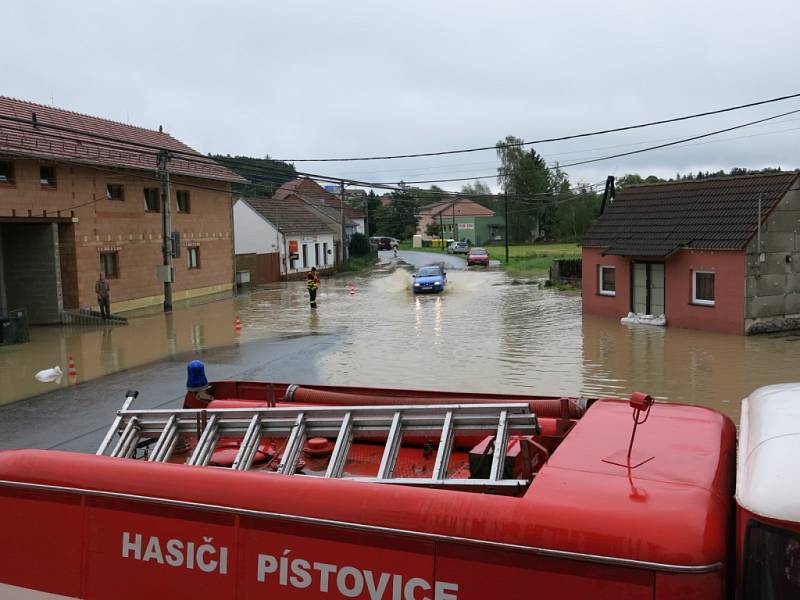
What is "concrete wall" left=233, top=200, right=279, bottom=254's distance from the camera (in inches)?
1943

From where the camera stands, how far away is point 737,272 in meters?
20.5

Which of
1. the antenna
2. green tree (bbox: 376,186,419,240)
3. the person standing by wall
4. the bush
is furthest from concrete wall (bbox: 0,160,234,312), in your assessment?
green tree (bbox: 376,186,419,240)

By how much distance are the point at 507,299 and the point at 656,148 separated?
999 cm

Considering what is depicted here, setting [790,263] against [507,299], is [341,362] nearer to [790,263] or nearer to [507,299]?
[790,263]

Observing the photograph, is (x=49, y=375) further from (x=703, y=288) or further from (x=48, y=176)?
(x=703, y=288)

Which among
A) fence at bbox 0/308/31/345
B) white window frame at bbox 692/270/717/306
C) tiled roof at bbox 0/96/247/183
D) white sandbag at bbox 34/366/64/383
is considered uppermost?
tiled roof at bbox 0/96/247/183

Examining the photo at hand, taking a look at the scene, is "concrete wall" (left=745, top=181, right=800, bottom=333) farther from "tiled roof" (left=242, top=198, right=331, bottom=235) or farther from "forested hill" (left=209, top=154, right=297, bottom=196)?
"tiled roof" (left=242, top=198, right=331, bottom=235)

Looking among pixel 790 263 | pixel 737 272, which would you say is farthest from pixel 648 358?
pixel 790 263

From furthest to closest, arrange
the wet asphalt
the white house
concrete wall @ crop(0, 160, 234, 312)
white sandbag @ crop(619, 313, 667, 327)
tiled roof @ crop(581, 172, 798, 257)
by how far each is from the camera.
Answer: the white house
concrete wall @ crop(0, 160, 234, 312)
white sandbag @ crop(619, 313, 667, 327)
tiled roof @ crop(581, 172, 798, 257)
the wet asphalt

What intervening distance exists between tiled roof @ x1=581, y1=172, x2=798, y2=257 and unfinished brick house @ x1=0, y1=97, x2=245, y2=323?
48.7 ft

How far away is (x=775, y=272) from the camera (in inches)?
821

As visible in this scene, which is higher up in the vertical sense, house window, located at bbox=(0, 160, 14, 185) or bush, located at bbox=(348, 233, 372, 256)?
house window, located at bbox=(0, 160, 14, 185)

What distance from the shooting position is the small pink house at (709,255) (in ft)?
67.4

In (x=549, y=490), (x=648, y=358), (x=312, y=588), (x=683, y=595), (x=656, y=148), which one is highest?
(x=656, y=148)
